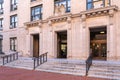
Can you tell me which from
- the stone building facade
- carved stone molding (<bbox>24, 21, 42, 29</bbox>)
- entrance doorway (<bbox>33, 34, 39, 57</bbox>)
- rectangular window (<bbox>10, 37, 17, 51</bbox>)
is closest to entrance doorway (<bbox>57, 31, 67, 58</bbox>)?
the stone building facade

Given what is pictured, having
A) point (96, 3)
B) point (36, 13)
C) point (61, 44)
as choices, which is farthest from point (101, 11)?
point (36, 13)

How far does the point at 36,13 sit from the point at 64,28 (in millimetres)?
6601

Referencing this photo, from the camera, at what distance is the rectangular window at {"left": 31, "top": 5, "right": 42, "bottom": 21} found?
88.3 ft

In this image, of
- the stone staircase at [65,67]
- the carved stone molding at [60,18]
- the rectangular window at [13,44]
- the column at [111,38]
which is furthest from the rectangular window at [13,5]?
the column at [111,38]

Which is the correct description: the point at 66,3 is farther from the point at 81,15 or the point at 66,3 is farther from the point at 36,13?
the point at 36,13

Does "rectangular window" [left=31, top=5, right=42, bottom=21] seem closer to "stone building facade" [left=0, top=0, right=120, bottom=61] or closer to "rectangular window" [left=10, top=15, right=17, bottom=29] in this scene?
"stone building facade" [left=0, top=0, right=120, bottom=61]

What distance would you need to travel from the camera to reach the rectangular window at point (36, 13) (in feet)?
88.3

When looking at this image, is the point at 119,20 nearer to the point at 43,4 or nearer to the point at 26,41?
the point at 43,4

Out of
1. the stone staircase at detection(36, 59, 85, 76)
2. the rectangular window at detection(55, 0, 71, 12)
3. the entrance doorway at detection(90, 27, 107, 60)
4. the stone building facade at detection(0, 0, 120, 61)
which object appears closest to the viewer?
the stone staircase at detection(36, 59, 85, 76)

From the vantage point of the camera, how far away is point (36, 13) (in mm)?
27562

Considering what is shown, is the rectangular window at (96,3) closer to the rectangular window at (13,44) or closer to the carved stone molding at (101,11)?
the carved stone molding at (101,11)

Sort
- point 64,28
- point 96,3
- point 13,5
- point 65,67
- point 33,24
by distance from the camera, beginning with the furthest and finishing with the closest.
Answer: point 13,5 < point 33,24 < point 64,28 < point 96,3 < point 65,67

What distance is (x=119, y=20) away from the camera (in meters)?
18.1

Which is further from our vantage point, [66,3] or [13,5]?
[13,5]
